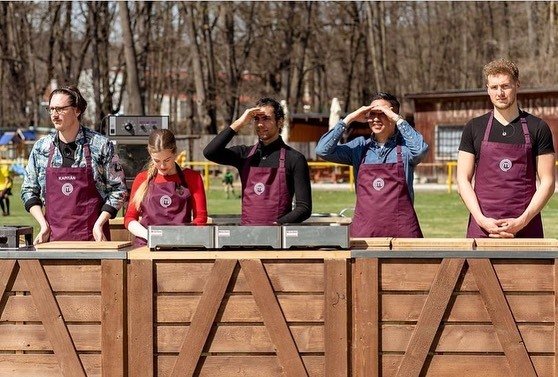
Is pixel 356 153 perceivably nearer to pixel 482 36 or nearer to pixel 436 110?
pixel 436 110

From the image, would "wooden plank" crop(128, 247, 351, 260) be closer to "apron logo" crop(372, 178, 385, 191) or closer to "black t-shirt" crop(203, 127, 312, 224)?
"black t-shirt" crop(203, 127, 312, 224)

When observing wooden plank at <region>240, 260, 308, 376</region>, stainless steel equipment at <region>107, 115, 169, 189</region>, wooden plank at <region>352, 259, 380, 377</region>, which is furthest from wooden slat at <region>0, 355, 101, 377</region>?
stainless steel equipment at <region>107, 115, 169, 189</region>

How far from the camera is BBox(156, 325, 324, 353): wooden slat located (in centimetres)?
548

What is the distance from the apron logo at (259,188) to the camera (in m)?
6.39

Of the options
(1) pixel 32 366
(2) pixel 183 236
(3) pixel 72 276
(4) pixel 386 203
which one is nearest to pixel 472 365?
(4) pixel 386 203

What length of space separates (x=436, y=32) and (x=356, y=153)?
2070 inches

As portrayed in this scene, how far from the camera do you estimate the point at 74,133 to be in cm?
647

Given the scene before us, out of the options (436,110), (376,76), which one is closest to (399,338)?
(436,110)

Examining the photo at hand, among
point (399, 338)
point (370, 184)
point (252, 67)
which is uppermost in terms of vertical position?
point (252, 67)

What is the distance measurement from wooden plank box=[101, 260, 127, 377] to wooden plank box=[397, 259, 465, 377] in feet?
4.27

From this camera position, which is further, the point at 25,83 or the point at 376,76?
the point at 25,83

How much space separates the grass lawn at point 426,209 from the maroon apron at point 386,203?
1007 cm

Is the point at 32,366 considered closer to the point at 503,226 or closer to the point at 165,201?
the point at 165,201

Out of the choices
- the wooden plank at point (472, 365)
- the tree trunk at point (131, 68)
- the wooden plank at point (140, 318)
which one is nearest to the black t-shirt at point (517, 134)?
the wooden plank at point (472, 365)
